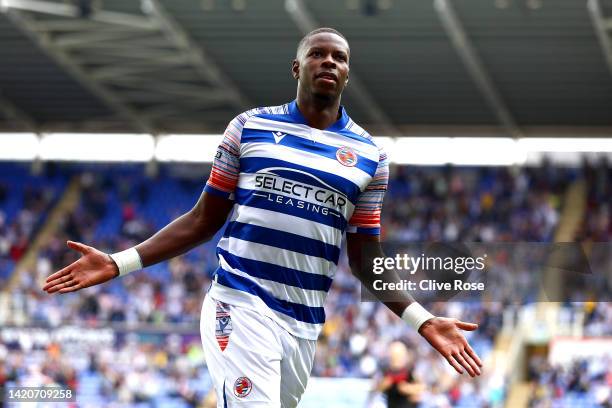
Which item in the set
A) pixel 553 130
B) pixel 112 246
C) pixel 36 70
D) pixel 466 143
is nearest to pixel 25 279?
pixel 112 246

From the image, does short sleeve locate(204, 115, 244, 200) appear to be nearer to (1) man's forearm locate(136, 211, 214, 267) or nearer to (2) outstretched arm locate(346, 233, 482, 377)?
(1) man's forearm locate(136, 211, 214, 267)

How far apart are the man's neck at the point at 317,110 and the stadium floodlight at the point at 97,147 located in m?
26.1

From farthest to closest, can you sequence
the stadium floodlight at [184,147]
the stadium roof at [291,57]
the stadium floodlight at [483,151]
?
the stadium floodlight at [184,147] → the stadium floodlight at [483,151] → the stadium roof at [291,57]

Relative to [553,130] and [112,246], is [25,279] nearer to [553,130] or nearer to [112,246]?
[112,246]

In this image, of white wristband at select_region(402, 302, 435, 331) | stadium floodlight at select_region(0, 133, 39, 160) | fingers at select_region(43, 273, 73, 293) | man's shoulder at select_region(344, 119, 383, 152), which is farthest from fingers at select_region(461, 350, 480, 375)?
stadium floodlight at select_region(0, 133, 39, 160)

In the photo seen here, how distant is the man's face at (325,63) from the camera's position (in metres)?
3.92

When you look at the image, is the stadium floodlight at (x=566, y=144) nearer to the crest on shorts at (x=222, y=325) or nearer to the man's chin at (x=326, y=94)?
A: the man's chin at (x=326, y=94)

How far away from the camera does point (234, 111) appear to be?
2811cm

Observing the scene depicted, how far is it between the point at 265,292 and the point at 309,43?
86cm

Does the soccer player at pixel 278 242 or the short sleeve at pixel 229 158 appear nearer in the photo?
the soccer player at pixel 278 242

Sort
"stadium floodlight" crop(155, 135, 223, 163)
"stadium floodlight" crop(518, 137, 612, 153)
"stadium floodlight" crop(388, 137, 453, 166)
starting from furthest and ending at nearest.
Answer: "stadium floodlight" crop(155, 135, 223, 163), "stadium floodlight" crop(388, 137, 453, 166), "stadium floodlight" crop(518, 137, 612, 153)

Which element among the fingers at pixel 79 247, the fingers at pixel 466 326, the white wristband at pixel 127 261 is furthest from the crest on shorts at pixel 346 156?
the fingers at pixel 79 247

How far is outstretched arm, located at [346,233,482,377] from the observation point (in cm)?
377

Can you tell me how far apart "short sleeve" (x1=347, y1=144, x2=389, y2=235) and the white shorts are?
0.46 m
